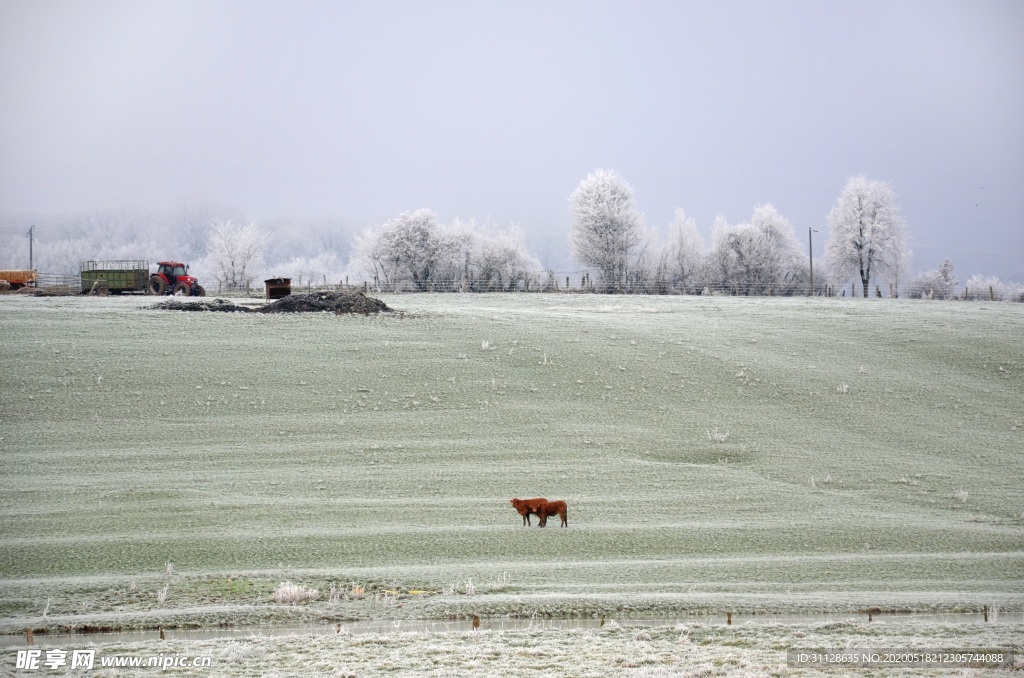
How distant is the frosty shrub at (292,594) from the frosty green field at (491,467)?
1.20 feet

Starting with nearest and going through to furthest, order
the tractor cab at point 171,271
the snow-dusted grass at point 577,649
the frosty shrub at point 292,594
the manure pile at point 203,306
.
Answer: the snow-dusted grass at point 577,649
the frosty shrub at point 292,594
the manure pile at point 203,306
the tractor cab at point 171,271

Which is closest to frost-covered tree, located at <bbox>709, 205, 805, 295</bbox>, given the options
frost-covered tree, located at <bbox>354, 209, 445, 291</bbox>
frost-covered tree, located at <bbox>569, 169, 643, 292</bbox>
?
frost-covered tree, located at <bbox>569, 169, 643, 292</bbox>

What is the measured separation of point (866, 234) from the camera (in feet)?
330

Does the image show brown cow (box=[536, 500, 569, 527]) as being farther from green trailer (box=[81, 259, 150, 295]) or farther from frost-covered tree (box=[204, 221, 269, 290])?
frost-covered tree (box=[204, 221, 269, 290])

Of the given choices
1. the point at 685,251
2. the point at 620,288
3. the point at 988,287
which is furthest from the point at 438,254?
the point at 988,287

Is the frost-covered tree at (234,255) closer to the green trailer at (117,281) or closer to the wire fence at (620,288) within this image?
the wire fence at (620,288)

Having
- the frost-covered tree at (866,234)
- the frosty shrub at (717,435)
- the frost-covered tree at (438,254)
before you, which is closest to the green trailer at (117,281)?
the frost-covered tree at (438,254)

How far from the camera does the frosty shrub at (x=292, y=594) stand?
13.9 metres

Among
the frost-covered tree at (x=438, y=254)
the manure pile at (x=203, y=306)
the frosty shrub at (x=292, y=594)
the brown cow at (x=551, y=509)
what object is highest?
the frost-covered tree at (x=438, y=254)

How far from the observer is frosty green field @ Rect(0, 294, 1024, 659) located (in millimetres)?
15016

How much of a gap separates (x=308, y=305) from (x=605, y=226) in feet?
196

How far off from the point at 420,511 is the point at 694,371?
17542mm

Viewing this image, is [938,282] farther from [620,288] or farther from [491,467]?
[491,467]

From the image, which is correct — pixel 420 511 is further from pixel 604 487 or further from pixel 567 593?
pixel 567 593
